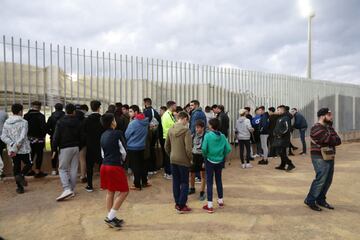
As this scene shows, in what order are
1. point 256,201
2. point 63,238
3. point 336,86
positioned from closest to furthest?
point 63,238, point 256,201, point 336,86

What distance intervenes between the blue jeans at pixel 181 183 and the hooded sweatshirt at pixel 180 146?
0.09 meters

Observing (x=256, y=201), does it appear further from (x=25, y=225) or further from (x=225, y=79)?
(x=225, y=79)

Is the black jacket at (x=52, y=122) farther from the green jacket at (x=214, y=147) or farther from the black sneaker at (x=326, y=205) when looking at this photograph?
the black sneaker at (x=326, y=205)

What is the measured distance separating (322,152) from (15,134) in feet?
18.5

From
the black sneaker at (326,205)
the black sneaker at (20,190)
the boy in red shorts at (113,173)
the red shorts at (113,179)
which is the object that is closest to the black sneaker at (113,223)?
the boy in red shorts at (113,173)

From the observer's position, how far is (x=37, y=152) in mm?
7742

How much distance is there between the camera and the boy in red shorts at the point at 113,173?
15.5 feet

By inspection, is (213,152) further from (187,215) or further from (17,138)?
(17,138)

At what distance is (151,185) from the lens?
24.0 ft

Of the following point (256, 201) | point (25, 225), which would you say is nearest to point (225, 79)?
point (256, 201)

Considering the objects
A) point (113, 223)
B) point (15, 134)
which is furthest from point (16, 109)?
point (113, 223)

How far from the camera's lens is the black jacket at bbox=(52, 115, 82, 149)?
619cm

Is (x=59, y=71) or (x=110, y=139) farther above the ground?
(x=59, y=71)

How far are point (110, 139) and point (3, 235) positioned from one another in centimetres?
194
